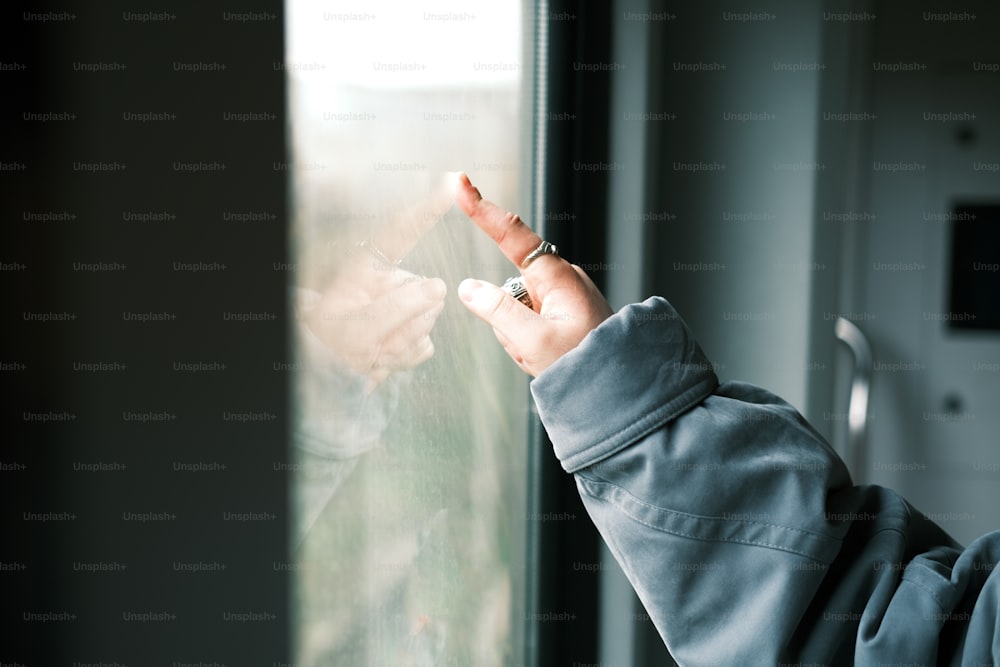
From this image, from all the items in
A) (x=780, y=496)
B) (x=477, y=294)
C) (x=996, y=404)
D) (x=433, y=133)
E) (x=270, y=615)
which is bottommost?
(x=996, y=404)

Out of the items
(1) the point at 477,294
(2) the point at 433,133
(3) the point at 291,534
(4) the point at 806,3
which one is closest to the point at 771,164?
(4) the point at 806,3

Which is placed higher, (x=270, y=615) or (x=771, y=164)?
(x=771, y=164)

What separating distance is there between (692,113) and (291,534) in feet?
3.32

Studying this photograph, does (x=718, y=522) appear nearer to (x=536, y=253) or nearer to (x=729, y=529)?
(x=729, y=529)

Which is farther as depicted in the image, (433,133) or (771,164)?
(771,164)

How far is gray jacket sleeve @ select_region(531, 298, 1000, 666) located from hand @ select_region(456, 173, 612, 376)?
0.04 meters

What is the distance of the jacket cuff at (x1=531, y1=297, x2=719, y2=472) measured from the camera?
2.08 feet

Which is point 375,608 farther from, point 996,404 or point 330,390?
point 996,404

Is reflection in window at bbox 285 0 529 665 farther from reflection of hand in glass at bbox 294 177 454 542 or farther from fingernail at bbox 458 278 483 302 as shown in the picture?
fingernail at bbox 458 278 483 302

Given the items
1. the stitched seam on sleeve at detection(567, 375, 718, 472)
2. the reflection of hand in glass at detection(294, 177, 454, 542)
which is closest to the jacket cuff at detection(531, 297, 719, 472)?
the stitched seam on sleeve at detection(567, 375, 718, 472)

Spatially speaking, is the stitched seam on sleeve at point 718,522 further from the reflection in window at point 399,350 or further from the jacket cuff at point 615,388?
the reflection in window at point 399,350

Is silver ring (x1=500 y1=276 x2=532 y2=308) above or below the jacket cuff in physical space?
above

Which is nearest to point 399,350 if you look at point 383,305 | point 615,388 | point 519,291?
point 383,305

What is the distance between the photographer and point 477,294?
0.70 m
